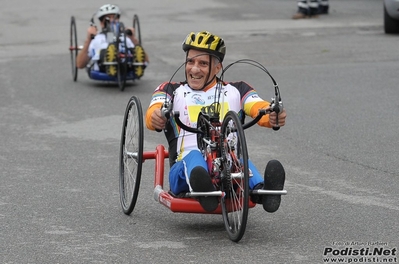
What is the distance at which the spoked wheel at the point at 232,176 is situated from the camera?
6010 mm

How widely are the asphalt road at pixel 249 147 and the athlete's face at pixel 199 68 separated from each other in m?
0.91

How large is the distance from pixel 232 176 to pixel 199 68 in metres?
0.89

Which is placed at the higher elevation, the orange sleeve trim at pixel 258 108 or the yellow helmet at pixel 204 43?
the yellow helmet at pixel 204 43

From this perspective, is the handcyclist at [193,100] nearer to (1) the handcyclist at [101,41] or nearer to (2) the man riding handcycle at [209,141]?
(2) the man riding handcycle at [209,141]

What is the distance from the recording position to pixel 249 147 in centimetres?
978

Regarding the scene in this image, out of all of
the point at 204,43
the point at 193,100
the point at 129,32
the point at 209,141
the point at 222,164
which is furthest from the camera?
the point at 129,32

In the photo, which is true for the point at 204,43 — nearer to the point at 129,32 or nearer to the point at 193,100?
the point at 193,100

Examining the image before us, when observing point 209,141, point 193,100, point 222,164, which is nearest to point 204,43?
point 193,100

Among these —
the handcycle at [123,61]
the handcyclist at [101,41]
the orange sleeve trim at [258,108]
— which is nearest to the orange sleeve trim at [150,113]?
the orange sleeve trim at [258,108]

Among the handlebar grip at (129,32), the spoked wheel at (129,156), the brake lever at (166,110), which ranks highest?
the brake lever at (166,110)

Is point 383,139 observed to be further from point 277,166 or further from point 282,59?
point 282,59

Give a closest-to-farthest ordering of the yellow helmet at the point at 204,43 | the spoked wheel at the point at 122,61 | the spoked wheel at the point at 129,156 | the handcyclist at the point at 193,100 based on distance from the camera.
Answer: the handcyclist at the point at 193,100
the yellow helmet at the point at 204,43
the spoked wheel at the point at 129,156
the spoked wheel at the point at 122,61

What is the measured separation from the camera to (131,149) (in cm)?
714

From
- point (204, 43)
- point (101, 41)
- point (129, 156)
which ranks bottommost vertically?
point (101, 41)
